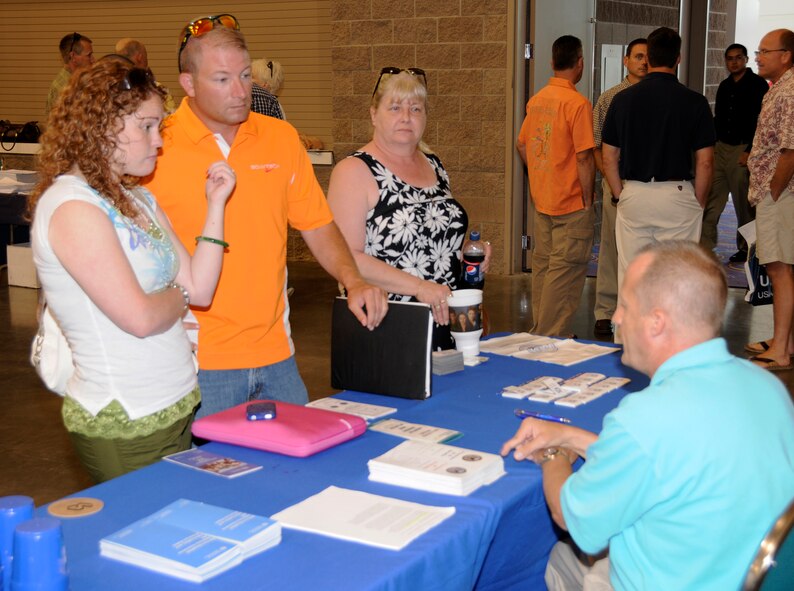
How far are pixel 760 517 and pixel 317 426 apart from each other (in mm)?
1007

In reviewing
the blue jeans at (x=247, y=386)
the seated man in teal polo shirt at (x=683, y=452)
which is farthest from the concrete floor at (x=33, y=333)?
the seated man in teal polo shirt at (x=683, y=452)

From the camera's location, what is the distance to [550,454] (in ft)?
7.09

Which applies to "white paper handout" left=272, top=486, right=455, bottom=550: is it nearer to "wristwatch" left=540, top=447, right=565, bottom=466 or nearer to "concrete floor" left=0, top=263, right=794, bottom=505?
"wristwatch" left=540, top=447, right=565, bottom=466

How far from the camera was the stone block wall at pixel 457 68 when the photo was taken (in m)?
8.37

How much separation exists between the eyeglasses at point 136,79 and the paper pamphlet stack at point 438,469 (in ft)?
3.24

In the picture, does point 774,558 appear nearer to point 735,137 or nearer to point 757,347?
point 757,347

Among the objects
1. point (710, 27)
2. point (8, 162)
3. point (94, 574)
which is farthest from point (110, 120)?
point (710, 27)

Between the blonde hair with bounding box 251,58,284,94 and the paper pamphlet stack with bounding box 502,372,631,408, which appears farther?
the blonde hair with bounding box 251,58,284,94

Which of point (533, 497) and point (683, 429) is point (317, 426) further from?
point (683, 429)

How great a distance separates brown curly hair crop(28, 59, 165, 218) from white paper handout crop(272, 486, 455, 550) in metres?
0.80

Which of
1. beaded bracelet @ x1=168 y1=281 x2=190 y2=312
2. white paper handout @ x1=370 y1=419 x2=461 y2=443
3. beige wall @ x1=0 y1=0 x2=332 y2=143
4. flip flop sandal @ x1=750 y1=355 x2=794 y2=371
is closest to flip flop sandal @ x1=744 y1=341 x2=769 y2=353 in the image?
flip flop sandal @ x1=750 y1=355 x2=794 y2=371

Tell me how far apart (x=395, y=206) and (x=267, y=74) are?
3.51m

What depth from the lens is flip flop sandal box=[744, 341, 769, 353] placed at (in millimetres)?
5965

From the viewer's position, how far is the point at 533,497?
6.93 ft
